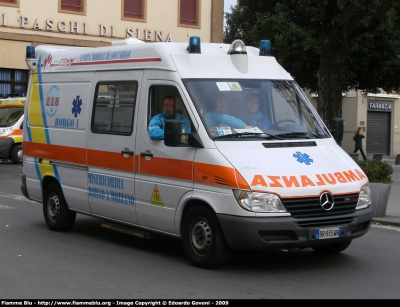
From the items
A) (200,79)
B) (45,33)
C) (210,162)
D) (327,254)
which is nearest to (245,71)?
(200,79)

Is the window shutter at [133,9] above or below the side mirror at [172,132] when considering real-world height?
above

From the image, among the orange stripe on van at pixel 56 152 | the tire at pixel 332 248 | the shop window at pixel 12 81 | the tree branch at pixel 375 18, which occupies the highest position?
the tree branch at pixel 375 18

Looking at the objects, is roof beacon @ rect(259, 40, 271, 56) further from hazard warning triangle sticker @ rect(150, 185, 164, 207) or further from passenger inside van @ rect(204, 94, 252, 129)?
hazard warning triangle sticker @ rect(150, 185, 164, 207)

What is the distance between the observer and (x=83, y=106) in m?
9.85

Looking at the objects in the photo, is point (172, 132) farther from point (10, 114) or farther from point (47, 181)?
point (10, 114)

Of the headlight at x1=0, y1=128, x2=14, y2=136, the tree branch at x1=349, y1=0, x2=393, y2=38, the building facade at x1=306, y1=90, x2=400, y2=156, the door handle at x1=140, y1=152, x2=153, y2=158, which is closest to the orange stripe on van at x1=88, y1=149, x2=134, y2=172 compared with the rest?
the door handle at x1=140, y1=152, x2=153, y2=158

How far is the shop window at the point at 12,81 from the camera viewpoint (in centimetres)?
3338

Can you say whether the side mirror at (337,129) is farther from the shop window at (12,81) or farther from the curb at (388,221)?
the shop window at (12,81)

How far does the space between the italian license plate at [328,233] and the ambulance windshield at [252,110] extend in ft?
3.79

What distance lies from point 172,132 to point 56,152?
3.04m

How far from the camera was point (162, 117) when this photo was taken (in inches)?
336

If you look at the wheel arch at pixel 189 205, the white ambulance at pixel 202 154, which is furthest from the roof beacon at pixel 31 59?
the wheel arch at pixel 189 205

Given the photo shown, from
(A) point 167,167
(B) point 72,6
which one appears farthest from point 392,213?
(B) point 72,6

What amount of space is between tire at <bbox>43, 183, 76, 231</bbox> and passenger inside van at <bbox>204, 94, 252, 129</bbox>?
3190 millimetres
